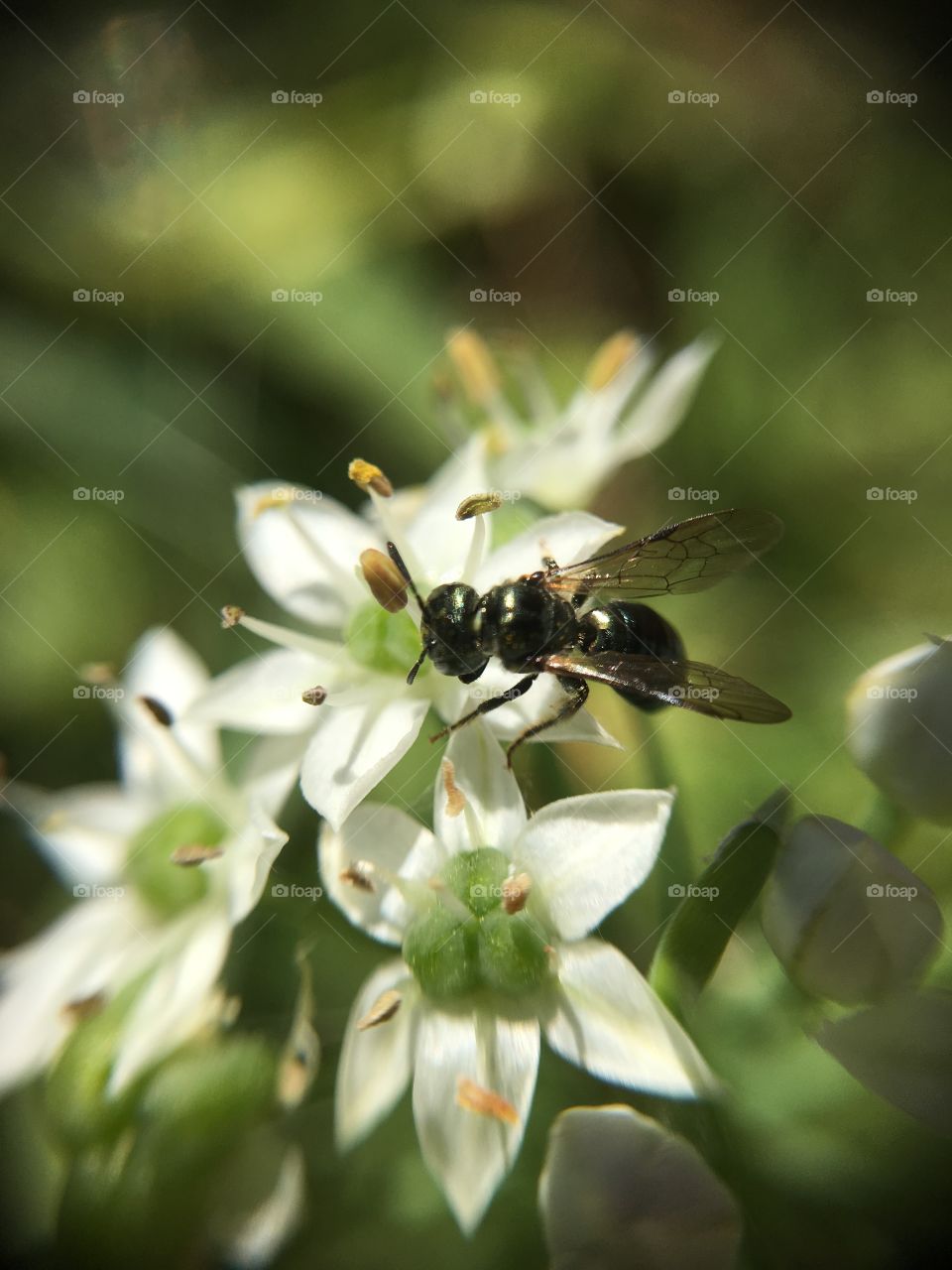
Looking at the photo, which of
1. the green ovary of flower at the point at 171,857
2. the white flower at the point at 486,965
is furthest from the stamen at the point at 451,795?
the green ovary of flower at the point at 171,857

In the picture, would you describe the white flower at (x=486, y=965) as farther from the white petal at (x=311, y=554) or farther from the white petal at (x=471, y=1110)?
the white petal at (x=311, y=554)

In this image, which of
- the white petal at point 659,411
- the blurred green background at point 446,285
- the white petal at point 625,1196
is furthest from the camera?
the blurred green background at point 446,285

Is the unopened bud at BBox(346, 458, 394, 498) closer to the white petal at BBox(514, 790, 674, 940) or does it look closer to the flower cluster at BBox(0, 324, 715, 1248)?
the flower cluster at BBox(0, 324, 715, 1248)

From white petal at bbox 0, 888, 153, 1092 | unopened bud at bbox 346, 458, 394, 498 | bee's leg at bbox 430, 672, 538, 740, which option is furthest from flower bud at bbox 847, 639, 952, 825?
white petal at bbox 0, 888, 153, 1092

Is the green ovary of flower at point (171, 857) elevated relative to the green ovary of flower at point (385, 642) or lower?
lower

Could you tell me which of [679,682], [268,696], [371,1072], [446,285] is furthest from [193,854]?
[446,285]

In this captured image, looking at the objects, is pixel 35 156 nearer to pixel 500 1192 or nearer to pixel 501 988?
pixel 501 988
